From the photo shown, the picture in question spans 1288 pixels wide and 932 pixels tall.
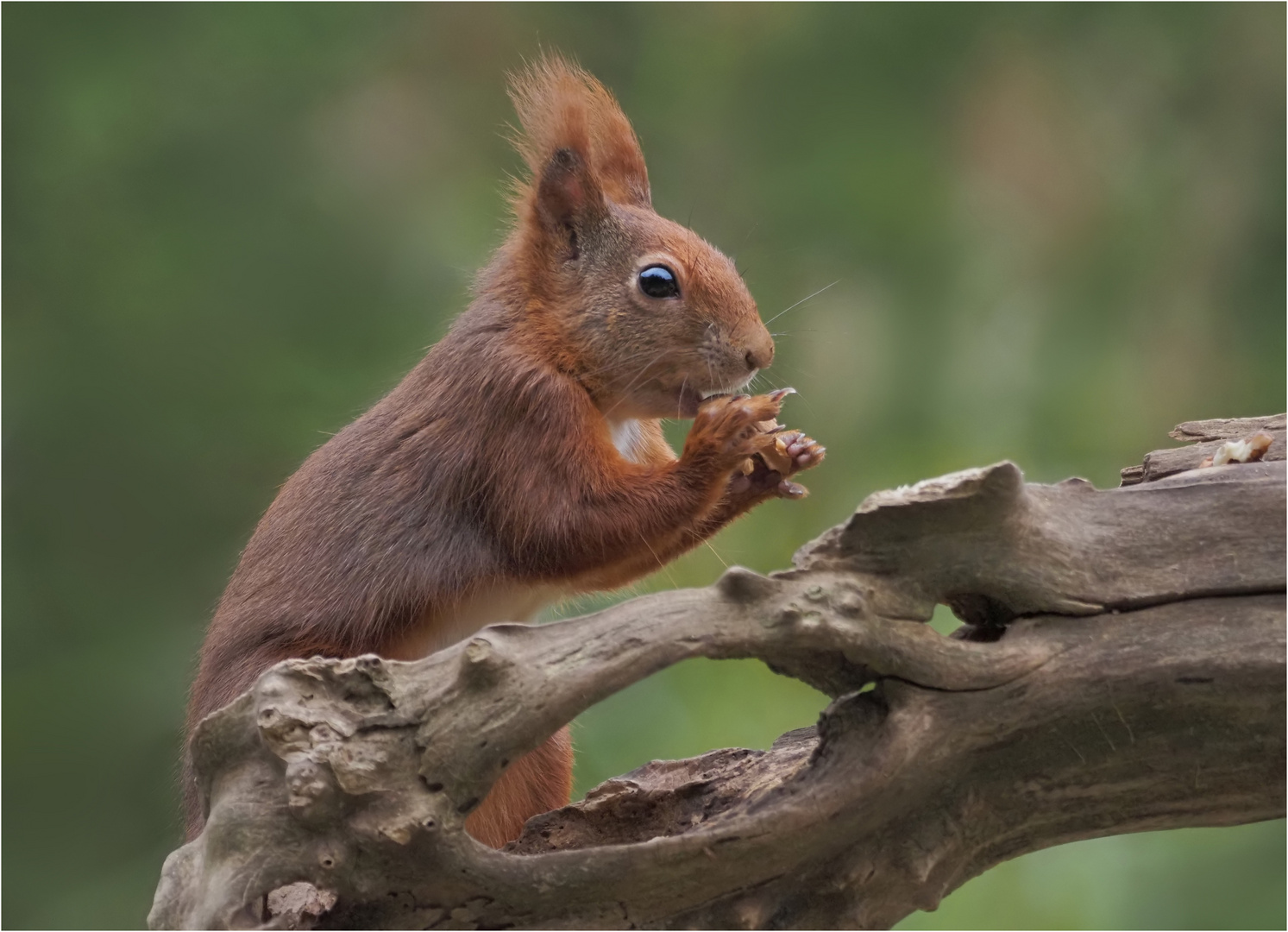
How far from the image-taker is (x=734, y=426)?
7.94ft

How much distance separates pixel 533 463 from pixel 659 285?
18.7 inches

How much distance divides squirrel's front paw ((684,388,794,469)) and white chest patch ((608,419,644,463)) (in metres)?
0.38

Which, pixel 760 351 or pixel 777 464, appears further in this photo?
pixel 760 351

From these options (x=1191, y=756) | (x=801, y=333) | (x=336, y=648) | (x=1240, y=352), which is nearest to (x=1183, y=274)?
(x=1240, y=352)

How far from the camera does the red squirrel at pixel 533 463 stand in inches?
95.8

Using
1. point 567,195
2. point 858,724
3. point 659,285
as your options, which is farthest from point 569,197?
point 858,724

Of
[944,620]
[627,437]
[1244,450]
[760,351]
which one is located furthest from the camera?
[944,620]

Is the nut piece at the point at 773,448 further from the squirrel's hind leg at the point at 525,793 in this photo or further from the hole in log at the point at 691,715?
the hole in log at the point at 691,715

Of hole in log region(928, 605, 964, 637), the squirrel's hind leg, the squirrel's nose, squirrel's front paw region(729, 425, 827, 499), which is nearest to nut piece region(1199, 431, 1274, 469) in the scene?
squirrel's front paw region(729, 425, 827, 499)

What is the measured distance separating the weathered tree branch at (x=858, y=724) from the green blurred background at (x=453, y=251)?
202cm

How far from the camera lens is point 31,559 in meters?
4.23

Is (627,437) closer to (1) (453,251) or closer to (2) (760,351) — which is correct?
(2) (760,351)

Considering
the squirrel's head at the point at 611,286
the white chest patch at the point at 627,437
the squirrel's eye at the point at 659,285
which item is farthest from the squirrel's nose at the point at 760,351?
the white chest patch at the point at 627,437

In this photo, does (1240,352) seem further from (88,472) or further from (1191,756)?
(88,472)
